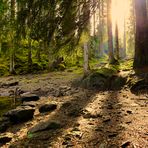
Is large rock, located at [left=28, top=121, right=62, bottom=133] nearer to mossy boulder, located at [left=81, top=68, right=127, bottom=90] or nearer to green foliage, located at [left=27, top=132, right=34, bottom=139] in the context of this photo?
green foliage, located at [left=27, top=132, right=34, bottom=139]

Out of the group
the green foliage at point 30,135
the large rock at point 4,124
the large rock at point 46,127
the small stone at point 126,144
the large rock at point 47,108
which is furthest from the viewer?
the large rock at point 47,108

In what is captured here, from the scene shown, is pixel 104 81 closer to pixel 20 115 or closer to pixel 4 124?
pixel 20 115

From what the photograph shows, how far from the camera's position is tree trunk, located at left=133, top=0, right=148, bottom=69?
13.2 metres

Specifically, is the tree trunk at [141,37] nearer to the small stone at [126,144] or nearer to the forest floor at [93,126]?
the forest floor at [93,126]

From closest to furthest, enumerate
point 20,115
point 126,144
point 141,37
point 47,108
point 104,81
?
1. point 126,144
2. point 20,115
3. point 47,108
4. point 104,81
5. point 141,37

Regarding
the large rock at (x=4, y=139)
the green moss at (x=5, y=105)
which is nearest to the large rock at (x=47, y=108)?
the green moss at (x=5, y=105)

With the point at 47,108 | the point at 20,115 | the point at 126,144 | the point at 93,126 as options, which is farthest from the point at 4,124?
the point at 126,144

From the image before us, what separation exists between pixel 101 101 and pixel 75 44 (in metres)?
3.19

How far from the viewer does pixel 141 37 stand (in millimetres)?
13359

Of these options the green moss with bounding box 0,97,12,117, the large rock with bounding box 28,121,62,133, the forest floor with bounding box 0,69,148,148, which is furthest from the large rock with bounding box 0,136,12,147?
the green moss with bounding box 0,97,12,117

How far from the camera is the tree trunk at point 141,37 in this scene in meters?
13.2

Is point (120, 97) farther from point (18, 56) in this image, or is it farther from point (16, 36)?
point (18, 56)

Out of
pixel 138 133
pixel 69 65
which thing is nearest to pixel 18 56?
pixel 69 65

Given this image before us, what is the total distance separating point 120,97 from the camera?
10430 millimetres
